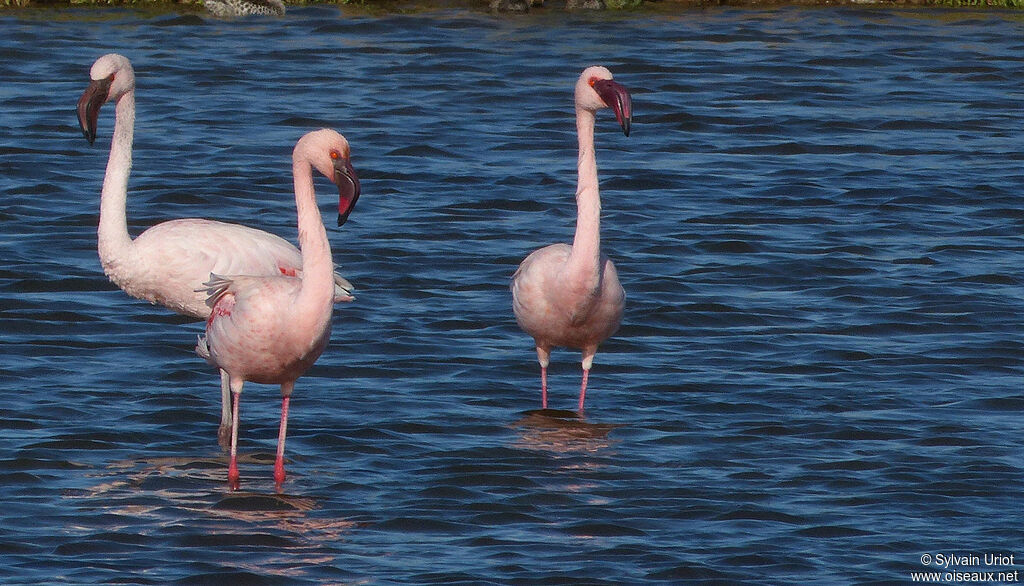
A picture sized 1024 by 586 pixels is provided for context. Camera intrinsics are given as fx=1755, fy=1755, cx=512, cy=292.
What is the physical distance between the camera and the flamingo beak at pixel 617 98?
9.14 metres

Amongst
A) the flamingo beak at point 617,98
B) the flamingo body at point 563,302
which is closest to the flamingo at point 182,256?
the flamingo body at point 563,302

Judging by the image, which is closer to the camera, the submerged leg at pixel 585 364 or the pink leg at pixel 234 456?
the pink leg at pixel 234 456

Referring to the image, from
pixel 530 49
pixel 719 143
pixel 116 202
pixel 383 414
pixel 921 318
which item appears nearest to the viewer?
pixel 116 202

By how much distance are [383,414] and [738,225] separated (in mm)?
5078

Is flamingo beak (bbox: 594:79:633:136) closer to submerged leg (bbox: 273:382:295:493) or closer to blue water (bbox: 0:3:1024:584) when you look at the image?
blue water (bbox: 0:3:1024:584)

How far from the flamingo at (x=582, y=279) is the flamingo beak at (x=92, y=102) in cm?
241

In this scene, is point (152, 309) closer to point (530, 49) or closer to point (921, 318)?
point (921, 318)

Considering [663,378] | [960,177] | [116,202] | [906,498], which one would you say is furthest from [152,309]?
[960,177]

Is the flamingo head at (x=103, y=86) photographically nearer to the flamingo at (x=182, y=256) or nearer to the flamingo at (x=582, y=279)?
the flamingo at (x=182, y=256)

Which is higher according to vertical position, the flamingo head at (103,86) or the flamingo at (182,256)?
the flamingo head at (103,86)

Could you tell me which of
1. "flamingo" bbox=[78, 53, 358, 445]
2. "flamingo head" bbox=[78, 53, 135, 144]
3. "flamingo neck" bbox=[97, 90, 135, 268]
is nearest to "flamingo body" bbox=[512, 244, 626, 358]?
"flamingo" bbox=[78, 53, 358, 445]

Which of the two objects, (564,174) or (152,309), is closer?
(152,309)

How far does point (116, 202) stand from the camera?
9086mm

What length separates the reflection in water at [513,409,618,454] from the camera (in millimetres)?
9141
